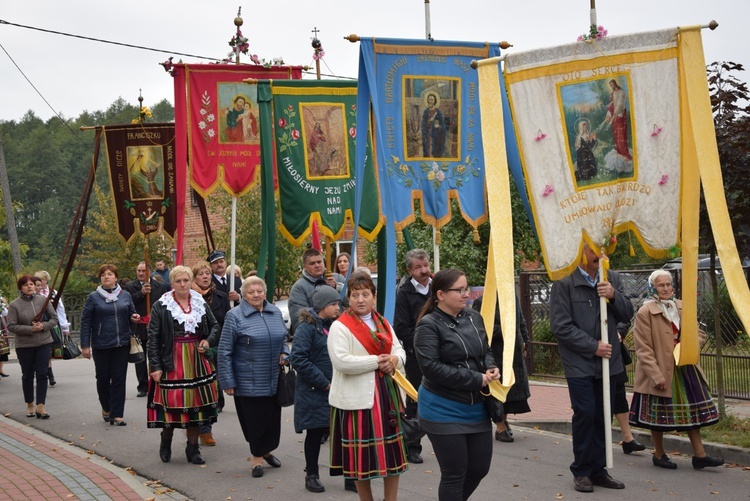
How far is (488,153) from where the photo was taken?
725 centimetres

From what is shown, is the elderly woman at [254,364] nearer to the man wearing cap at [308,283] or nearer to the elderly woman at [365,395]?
the man wearing cap at [308,283]

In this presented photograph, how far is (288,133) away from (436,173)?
85.2 inches

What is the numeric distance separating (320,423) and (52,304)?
7.14 metres

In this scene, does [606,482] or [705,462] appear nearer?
[606,482]

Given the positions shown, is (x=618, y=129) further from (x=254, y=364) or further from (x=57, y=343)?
(x=57, y=343)

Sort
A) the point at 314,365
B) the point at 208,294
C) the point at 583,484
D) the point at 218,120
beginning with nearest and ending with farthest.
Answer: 1. the point at 583,484
2. the point at 314,365
3. the point at 208,294
4. the point at 218,120

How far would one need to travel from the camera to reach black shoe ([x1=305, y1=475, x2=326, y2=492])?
8406mm

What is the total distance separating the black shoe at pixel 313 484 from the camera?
8406mm

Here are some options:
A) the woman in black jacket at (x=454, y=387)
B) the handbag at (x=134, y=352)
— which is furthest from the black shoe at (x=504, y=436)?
the handbag at (x=134, y=352)

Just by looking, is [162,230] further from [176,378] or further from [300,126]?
A: [176,378]

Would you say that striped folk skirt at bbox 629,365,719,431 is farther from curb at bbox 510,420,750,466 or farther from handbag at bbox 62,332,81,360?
handbag at bbox 62,332,81,360

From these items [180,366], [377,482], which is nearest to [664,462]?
[377,482]

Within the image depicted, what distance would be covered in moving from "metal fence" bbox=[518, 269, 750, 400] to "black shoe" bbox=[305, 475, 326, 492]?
15.2ft

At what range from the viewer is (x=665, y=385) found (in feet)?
29.1
